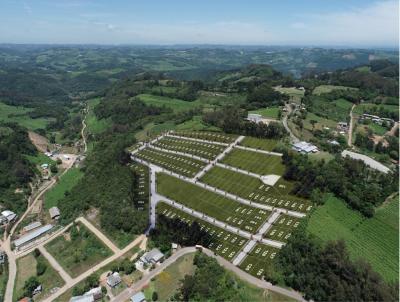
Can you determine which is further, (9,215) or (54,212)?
(9,215)

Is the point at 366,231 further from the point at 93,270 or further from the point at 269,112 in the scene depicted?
the point at 269,112

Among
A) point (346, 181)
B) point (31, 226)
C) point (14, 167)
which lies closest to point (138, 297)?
point (31, 226)

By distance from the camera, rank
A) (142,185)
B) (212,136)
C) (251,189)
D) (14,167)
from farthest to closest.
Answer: (212,136) → (14,167) → (142,185) → (251,189)

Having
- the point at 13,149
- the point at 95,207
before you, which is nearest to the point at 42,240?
the point at 95,207

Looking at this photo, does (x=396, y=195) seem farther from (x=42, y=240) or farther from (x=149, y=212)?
(x=42, y=240)

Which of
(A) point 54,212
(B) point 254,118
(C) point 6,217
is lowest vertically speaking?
(C) point 6,217

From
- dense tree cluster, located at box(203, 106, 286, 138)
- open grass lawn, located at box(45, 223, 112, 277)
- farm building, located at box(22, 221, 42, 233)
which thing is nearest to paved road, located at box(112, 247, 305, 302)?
open grass lawn, located at box(45, 223, 112, 277)

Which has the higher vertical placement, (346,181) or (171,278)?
(346,181)

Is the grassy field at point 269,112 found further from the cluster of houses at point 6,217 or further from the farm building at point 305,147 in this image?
the cluster of houses at point 6,217
